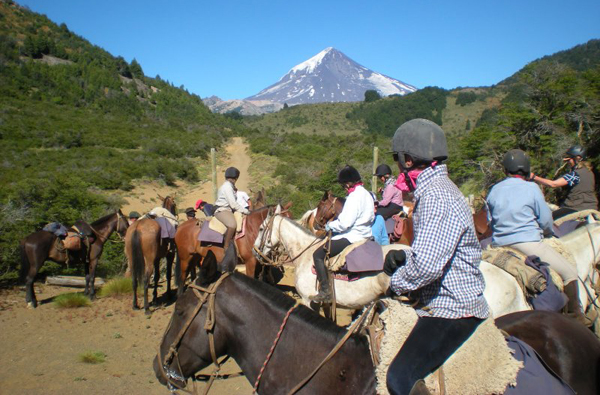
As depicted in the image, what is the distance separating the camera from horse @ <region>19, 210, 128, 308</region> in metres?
7.84

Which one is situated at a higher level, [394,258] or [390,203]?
[394,258]

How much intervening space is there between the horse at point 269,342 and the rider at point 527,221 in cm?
136

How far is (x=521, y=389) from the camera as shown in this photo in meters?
2.11

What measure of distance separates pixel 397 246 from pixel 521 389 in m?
3.01

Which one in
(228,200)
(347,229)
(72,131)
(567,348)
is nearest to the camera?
(567,348)

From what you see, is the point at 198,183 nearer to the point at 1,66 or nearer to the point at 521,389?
the point at 521,389

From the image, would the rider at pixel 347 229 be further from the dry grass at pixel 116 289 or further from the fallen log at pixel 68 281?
the fallen log at pixel 68 281

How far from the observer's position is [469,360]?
81.1 inches

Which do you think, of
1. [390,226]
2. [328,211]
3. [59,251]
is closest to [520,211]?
[390,226]

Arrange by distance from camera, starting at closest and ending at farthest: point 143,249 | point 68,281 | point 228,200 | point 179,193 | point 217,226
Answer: point 217,226, point 228,200, point 143,249, point 68,281, point 179,193

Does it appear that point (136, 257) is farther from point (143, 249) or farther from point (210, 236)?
point (210, 236)

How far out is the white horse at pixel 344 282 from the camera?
12.3 feet

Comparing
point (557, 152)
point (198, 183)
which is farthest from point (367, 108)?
point (557, 152)

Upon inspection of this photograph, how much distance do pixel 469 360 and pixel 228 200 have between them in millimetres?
6258
